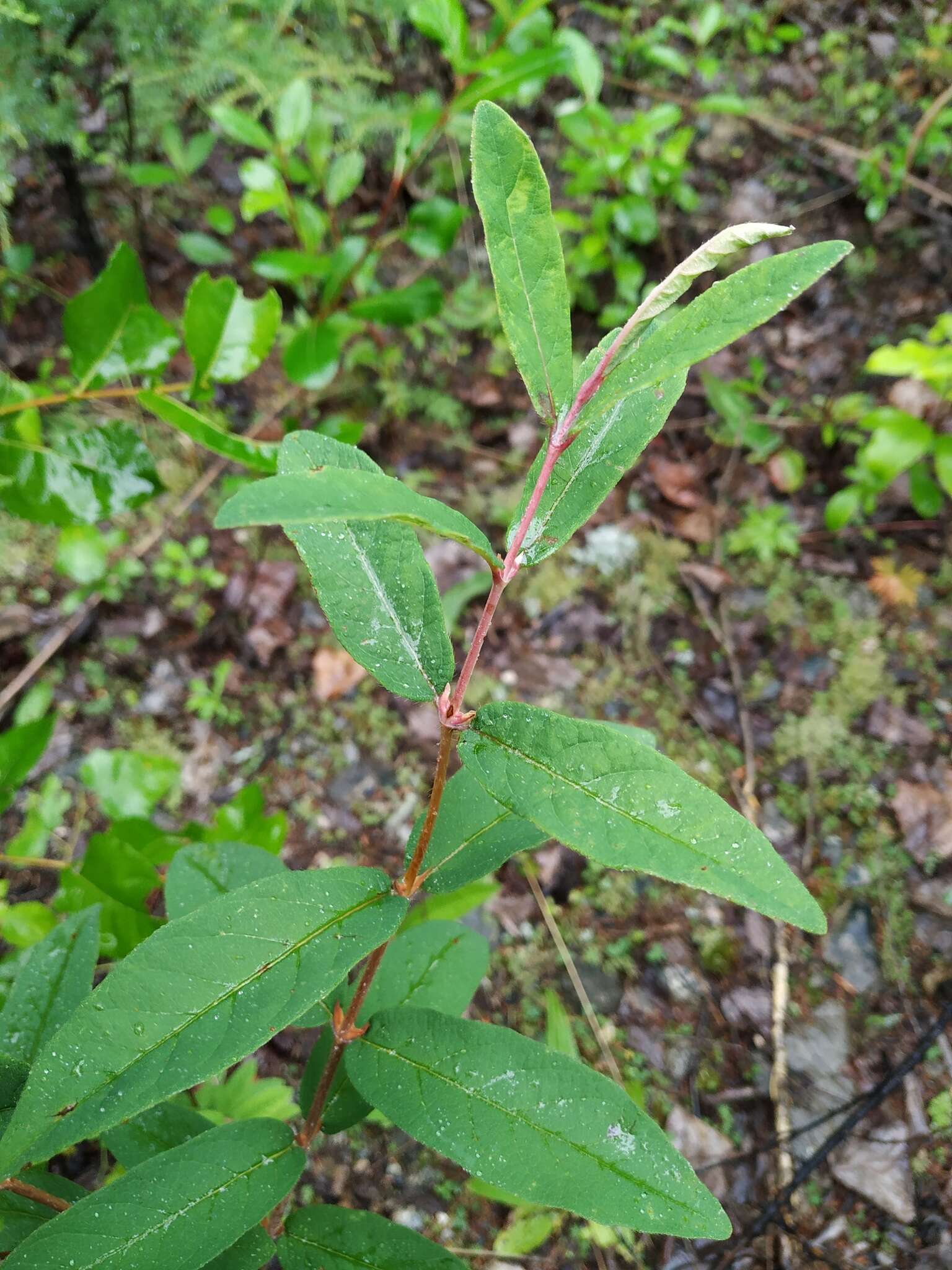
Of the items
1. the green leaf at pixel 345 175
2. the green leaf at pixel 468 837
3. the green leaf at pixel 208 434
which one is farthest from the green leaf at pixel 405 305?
the green leaf at pixel 468 837

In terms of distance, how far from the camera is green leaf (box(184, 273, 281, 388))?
58.6 inches

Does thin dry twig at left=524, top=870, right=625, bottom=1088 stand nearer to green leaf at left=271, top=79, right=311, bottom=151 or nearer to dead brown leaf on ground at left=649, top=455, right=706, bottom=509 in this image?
dead brown leaf on ground at left=649, top=455, right=706, bottom=509

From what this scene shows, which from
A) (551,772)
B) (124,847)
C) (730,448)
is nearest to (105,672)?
Result: (124,847)

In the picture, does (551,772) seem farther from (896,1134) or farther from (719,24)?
(719,24)

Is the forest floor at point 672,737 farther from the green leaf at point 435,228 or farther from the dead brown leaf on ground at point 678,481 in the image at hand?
the green leaf at point 435,228

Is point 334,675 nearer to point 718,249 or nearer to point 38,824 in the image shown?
point 38,824

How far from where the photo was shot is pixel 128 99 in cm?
226

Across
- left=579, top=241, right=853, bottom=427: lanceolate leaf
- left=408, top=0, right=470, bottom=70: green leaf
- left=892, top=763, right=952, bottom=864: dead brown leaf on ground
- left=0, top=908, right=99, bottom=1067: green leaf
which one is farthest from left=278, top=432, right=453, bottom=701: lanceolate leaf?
left=892, top=763, right=952, bottom=864: dead brown leaf on ground

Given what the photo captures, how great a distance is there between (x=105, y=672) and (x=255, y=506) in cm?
224

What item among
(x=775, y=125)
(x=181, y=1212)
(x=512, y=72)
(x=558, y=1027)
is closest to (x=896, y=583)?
(x=558, y=1027)

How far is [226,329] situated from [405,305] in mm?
876

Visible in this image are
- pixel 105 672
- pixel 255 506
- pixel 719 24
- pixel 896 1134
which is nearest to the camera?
pixel 255 506

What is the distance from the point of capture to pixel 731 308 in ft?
2.10

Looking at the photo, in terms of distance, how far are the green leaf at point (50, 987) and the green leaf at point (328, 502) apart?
2.86 ft
